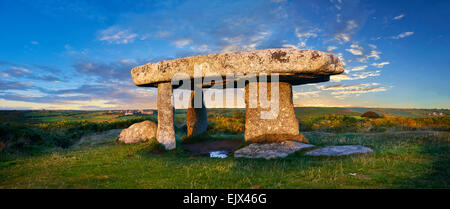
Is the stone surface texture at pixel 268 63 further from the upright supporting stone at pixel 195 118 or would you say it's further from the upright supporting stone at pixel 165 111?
the upright supporting stone at pixel 195 118

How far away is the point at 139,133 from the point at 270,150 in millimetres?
7886

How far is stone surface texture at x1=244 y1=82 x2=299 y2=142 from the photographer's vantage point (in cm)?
1040

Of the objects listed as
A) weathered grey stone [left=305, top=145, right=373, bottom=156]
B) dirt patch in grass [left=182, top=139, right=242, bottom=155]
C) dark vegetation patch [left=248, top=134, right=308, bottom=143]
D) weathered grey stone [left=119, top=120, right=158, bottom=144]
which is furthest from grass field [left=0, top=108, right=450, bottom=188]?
weathered grey stone [left=119, top=120, right=158, bottom=144]

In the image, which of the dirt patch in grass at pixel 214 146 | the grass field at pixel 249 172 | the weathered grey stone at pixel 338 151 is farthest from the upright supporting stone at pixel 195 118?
the weathered grey stone at pixel 338 151

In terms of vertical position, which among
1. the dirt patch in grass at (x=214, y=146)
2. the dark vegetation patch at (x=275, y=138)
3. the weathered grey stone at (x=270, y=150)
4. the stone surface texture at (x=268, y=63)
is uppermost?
Result: the stone surface texture at (x=268, y=63)

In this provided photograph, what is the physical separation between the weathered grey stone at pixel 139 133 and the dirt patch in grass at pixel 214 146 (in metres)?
2.47

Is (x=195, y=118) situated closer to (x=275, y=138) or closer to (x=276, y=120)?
(x=276, y=120)

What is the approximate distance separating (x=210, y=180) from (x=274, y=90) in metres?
5.98

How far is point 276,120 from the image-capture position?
10.4 m

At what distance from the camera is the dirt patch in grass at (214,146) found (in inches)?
441

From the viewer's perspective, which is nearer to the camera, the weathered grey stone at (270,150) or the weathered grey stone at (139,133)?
the weathered grey stone at (270,150)

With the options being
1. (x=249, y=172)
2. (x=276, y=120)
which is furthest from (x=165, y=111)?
(x=249, y=172)

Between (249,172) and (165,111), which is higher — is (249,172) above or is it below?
below
